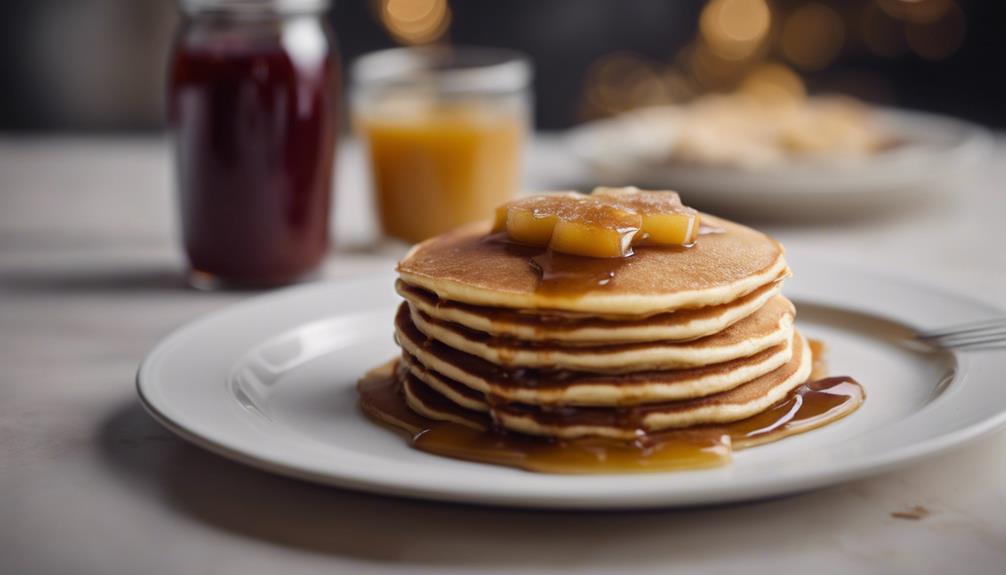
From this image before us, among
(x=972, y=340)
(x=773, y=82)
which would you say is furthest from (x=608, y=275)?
(x=773, y=82)

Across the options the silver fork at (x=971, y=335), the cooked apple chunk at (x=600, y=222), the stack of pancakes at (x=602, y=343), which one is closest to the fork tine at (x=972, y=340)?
the silver fork at (x=971, y=335)

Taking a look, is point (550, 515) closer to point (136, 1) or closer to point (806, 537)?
point (806, 537)

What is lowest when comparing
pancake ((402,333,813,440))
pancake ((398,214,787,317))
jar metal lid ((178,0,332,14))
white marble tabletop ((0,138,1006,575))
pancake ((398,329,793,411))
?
white marble tabletop ((0,138,1006,575))

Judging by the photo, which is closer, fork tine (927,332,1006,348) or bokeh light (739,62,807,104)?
fork tine (927,332,1006,348)

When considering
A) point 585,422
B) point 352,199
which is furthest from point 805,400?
point 352,199

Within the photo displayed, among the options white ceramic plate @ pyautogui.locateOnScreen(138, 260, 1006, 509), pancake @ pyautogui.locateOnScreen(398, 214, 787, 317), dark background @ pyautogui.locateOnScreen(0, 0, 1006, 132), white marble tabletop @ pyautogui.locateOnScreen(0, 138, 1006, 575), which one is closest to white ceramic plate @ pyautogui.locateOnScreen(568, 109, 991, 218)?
white ceramic plate @ pyautogui.locateOnScreen(138, 260, 1006, 509)

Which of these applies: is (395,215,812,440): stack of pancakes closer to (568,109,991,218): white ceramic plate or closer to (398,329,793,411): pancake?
→ (398,329,793,411): pancake
